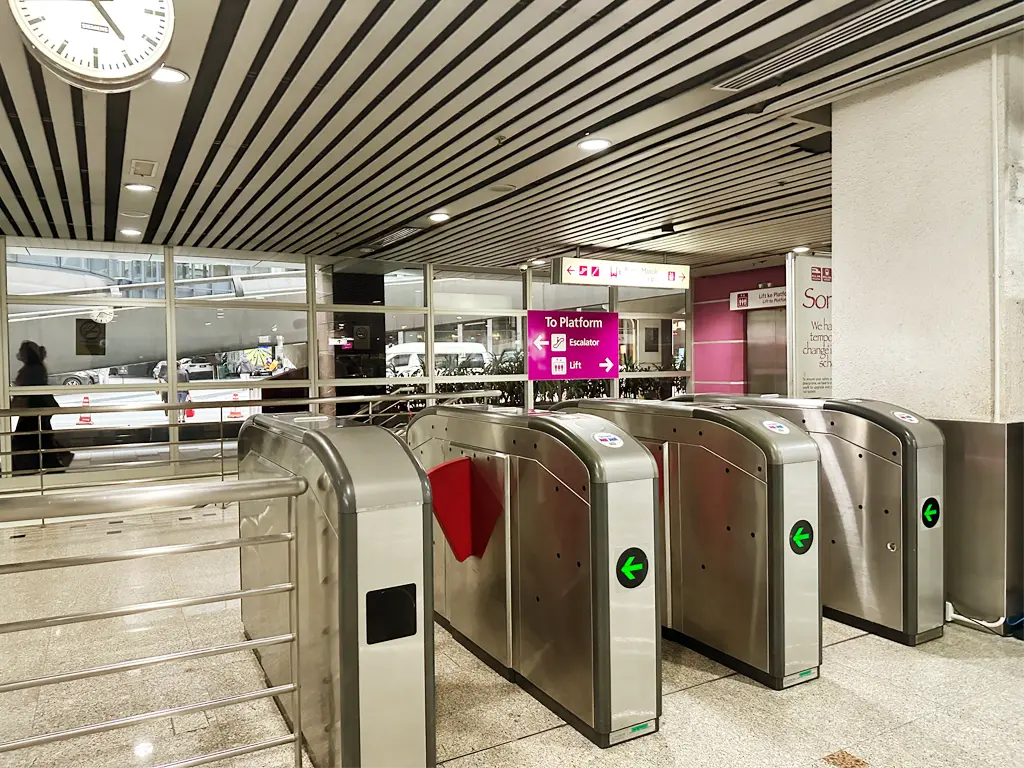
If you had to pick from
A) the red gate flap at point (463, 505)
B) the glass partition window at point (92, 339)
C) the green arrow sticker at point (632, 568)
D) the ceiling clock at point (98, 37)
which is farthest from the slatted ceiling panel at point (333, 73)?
the glass partition window at point (92, 339)

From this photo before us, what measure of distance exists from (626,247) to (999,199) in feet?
19.1

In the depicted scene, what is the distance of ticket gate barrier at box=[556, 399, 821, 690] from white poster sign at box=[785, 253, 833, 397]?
173 cm

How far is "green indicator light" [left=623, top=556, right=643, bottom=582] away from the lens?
225 cm

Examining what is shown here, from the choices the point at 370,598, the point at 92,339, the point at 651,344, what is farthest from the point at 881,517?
the point at 651,344

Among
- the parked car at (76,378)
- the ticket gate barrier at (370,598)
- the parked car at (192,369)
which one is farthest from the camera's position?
the parked car at (192,369)

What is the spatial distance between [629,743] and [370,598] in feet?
3.60

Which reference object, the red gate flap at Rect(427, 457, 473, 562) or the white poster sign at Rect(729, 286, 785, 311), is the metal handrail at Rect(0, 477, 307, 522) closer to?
the red gate flap at Rect(427, 457, 473, 562)

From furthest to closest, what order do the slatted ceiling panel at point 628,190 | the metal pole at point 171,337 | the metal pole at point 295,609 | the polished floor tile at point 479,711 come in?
1. the metal pole at point 171,337
2. the slatted ceiling panel at point 628,190
3. the polished floor tile at point 479,711
4. the metal pole at point 295,609

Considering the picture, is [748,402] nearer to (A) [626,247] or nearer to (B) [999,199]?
(B) [999,199]

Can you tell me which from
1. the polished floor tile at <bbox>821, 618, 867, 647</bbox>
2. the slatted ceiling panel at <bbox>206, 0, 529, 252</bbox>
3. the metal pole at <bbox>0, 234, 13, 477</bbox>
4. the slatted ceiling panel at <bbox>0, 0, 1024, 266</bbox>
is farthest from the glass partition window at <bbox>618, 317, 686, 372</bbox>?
the metal pole at <bbox>0, 234, 13, 477</bbox>

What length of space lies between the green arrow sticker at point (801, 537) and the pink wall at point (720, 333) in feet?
27.7

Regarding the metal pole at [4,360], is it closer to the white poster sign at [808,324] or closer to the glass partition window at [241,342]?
the glass partition window at [241,342]

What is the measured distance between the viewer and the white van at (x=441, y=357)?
8.96m

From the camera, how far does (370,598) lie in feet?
5.54
